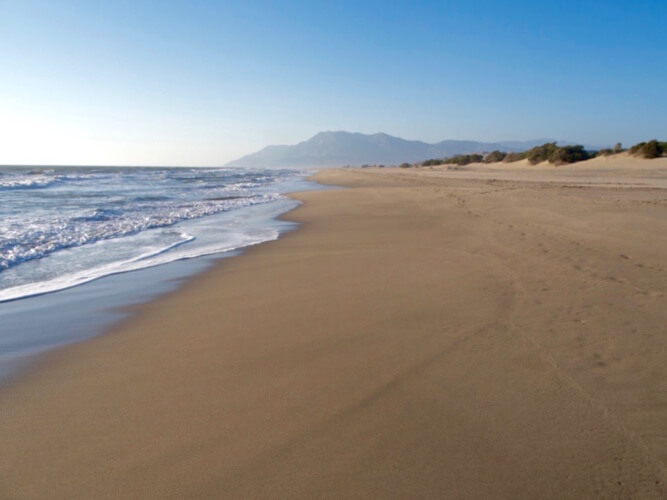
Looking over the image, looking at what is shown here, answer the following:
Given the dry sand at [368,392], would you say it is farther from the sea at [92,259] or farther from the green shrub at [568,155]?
the green shrub at [568,155]

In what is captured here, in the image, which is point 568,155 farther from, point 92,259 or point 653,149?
point 92,259

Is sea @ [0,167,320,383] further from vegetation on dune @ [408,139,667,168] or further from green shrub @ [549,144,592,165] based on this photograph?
green shrub @ [549,144,592,165]

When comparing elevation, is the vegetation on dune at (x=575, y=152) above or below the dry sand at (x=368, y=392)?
above

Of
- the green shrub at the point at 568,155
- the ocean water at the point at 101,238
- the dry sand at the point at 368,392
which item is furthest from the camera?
the green shrub at the point at 568,155

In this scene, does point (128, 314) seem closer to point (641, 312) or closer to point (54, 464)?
point (54, 464)

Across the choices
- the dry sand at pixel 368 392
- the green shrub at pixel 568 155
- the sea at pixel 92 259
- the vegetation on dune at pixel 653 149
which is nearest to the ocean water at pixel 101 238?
the sea at pixel 92 259

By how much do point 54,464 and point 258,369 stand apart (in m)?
1.37

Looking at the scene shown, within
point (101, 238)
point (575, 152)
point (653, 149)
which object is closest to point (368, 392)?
point (101, 238)

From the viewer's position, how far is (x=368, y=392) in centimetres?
287

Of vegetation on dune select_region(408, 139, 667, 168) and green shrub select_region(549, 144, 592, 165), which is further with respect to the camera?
green shrub select_region(549, 144, 592, 165)

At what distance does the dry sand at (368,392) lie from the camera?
210cm

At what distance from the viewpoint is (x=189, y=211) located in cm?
1495

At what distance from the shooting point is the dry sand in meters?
2.10

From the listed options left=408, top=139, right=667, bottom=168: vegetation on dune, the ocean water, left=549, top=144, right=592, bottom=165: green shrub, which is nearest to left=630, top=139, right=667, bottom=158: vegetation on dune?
left=408, top=139, right=667, bottom=168: vegetation on dune
